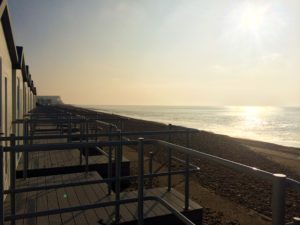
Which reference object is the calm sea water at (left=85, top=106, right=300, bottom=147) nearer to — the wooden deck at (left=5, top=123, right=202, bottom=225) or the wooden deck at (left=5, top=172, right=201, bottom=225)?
the wooden deck at (left=5, top=123, right=202, bottom=225)

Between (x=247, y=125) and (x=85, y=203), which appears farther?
(x=247, y=125)

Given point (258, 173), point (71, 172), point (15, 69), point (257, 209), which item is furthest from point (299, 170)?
point (258, 173)

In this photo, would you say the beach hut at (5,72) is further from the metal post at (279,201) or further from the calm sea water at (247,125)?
the calm sea water at (247,125)

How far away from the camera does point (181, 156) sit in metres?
15.4

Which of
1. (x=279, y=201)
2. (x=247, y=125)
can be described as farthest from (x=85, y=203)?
(x=247, y=125)

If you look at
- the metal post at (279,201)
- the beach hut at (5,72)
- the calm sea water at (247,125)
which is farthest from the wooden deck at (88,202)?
the calm sea water at (247,125)

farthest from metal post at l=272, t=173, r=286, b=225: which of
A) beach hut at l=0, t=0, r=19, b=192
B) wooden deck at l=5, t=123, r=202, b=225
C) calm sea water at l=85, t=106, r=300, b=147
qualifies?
calm sea water at l=85, t=106, r=300, b=147

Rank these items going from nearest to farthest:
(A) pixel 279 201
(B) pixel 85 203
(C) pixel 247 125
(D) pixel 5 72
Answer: (A) pixel 279 201 → (B) pixel 85 203 → (D) pixel 5 72 → (C) pixel 247 125

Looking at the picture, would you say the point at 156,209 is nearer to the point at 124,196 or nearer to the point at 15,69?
the point at 124,196

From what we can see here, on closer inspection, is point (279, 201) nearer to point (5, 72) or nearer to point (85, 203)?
point (85, 203)

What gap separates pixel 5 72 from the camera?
7598 mm

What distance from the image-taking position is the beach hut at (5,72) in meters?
6.62

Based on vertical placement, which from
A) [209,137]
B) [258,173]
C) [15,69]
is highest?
[15,69]

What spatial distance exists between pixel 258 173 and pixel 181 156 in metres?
13.4
